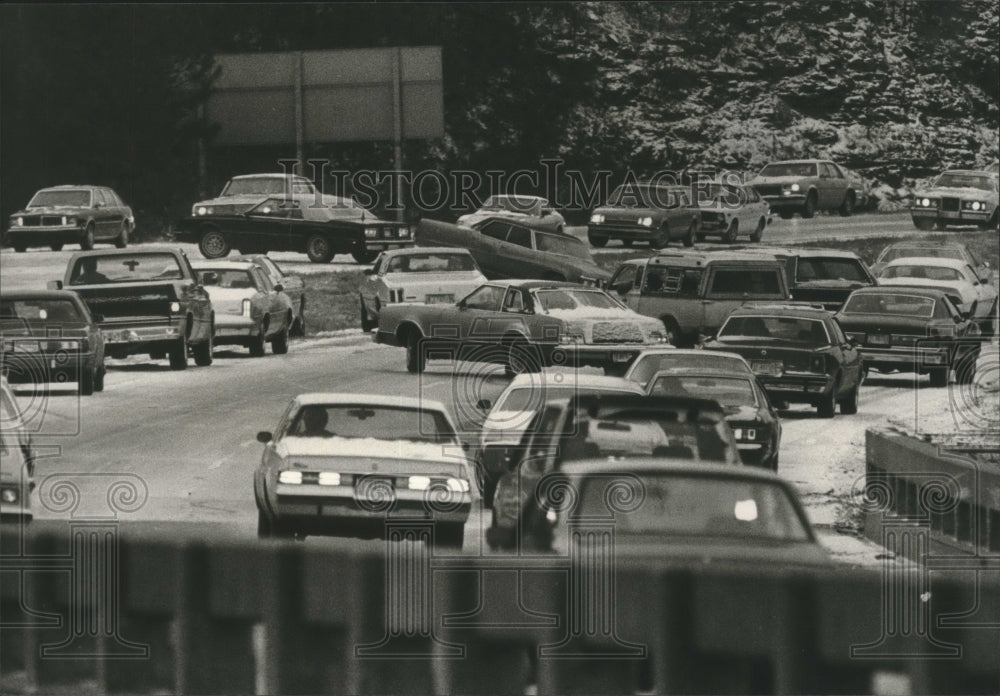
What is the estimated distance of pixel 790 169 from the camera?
2217 cm

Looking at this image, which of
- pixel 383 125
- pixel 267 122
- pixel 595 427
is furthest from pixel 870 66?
pixel 595 427

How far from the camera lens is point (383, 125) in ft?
65.0

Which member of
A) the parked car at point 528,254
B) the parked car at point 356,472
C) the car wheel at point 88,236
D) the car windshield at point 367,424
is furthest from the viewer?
the parked car at point 528,254

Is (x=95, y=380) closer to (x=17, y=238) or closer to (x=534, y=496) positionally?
(x=17, y=238)

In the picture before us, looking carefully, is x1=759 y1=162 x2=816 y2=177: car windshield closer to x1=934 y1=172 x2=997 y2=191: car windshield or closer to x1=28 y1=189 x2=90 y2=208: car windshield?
x1=934 y1=172 x2=997 y2=191: car windshield

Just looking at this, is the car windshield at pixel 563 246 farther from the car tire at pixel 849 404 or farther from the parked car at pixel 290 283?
the car tire at pixel 849 404

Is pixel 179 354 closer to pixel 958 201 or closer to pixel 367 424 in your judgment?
pixel 367 424

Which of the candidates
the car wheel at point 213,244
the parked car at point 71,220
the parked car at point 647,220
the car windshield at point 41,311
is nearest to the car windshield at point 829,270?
the parked car at point 647,220

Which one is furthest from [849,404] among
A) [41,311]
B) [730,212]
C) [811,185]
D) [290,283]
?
[41,311]

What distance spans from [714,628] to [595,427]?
2005 mm

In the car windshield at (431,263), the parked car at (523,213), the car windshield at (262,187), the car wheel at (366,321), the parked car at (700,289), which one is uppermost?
the car windshield at (262,187)

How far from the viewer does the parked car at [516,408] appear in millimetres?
15906

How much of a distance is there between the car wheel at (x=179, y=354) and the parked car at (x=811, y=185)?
23.6ft

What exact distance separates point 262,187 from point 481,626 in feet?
47.4
